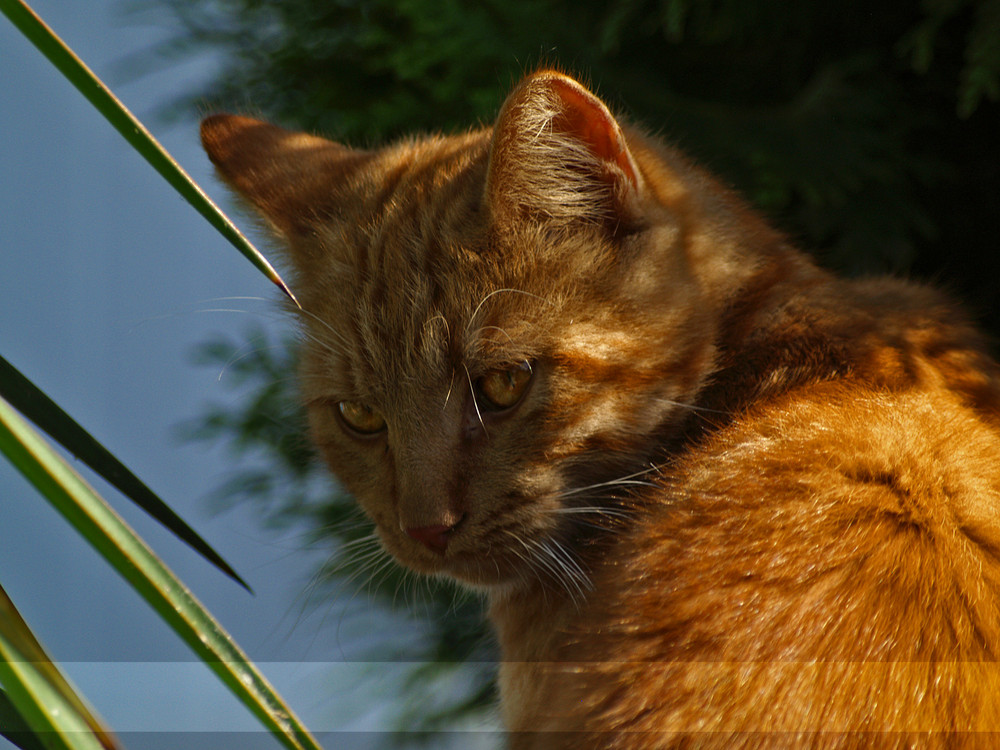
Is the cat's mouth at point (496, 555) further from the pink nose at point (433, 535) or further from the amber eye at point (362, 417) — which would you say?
the amber eye at point (362, 417)

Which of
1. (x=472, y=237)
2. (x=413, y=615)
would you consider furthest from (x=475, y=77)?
(x=413, y=615)

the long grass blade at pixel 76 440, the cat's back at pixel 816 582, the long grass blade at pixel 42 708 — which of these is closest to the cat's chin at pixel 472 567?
the cat's back at pixel 816 582

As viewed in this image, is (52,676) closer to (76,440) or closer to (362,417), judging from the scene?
(76,440)

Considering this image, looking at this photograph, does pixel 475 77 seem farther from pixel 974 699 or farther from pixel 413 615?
pixel 974 699

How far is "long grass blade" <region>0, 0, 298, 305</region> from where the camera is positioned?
800 millimetres

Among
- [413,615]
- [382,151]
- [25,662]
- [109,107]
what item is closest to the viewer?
[25,662]

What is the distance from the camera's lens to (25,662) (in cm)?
66

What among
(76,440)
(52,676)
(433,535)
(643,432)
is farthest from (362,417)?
(52,676)

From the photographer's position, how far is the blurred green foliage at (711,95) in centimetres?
196

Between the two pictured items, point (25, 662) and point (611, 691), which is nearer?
point (25, 662)

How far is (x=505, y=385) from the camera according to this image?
132 centimetres

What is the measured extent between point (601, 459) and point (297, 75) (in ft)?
5.48

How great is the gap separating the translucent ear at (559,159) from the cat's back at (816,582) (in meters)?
0.42

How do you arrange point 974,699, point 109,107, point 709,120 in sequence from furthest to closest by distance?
point 709,120, point 974,699, point 109,107
